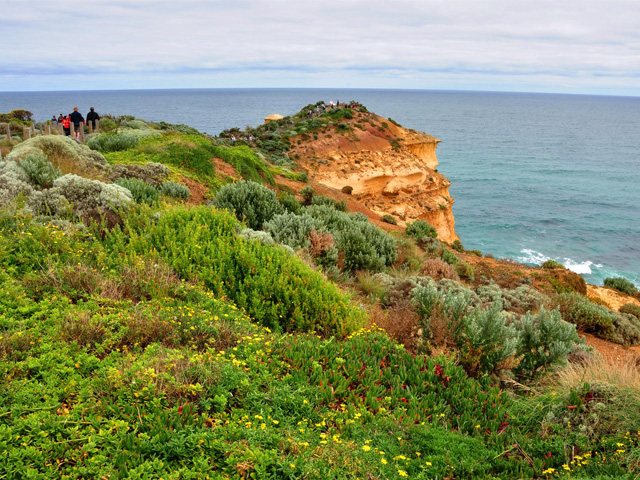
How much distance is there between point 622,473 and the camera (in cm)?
362

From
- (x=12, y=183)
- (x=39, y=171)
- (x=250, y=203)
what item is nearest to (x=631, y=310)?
(x=250, y=203)

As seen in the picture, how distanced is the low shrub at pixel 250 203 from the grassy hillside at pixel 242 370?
110 inches

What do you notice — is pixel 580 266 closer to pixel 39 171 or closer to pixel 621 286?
pixel 621 286

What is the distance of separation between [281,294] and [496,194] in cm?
6350

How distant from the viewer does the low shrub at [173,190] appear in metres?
11.3

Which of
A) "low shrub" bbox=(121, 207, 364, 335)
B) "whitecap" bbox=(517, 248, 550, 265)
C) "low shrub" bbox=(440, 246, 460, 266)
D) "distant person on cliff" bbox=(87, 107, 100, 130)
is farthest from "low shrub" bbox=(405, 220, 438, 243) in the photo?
"whitecap" bbox=(517, 248, 550, 265)

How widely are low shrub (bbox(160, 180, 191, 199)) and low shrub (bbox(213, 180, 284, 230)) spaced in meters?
0.78

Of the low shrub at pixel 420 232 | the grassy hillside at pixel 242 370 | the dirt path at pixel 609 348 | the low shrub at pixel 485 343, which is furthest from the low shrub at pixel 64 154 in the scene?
the dirt path at pixel 609 348

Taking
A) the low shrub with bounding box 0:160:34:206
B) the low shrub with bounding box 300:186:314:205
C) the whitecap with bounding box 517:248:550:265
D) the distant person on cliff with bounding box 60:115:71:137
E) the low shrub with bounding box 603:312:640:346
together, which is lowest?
the whitecap with bounding box 517:248:550:265

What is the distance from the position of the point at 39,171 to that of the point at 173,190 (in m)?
2.90

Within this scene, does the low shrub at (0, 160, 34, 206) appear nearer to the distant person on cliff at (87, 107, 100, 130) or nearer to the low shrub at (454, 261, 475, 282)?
the low shrub at (454, 261, 475, 282)

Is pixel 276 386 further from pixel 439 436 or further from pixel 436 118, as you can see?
pixel 436 118

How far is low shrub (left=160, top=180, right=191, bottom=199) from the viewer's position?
11.3m

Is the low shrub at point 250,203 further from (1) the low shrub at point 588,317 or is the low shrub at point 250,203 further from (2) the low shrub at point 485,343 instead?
(1) the low shrub at point 588,317
